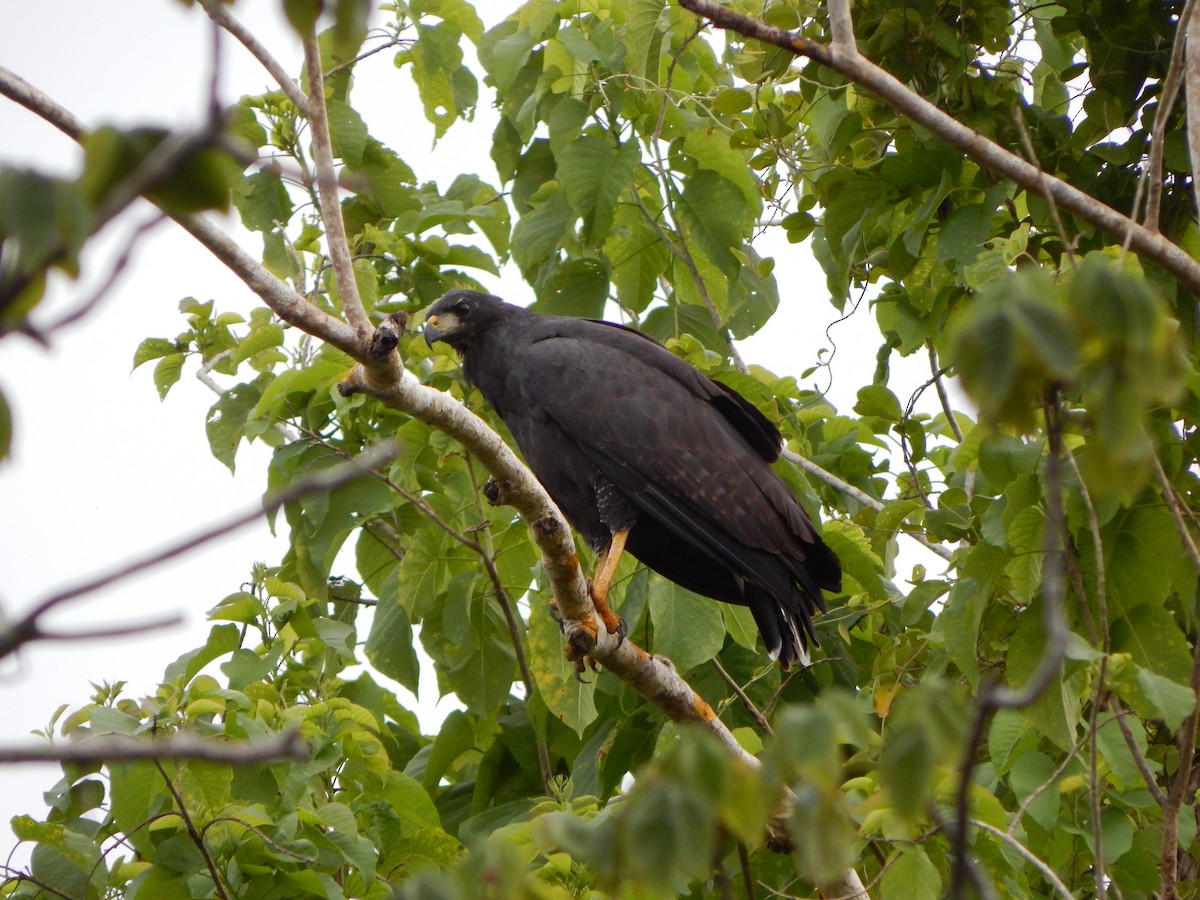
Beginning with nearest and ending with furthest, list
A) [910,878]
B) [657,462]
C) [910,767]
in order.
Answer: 1. [910,767]
2. [910,878]
3. [657,462]

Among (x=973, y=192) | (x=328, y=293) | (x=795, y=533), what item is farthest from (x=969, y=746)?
(x=328, y=293)

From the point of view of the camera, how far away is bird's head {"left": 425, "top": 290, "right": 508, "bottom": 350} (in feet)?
17.7

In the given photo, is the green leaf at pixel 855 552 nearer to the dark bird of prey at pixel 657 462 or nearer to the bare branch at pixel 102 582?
the dark bird of prey at pixel 657 462

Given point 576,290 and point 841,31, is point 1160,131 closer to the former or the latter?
point 841,31

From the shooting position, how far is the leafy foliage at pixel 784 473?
158cm

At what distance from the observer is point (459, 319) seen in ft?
17.8

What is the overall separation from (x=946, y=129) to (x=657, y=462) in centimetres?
201

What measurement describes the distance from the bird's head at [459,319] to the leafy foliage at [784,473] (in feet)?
0.59

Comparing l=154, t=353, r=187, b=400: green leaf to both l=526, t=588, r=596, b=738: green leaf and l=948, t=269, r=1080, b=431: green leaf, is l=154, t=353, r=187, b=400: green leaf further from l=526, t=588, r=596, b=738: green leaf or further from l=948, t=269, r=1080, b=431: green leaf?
l=948, t=269, r=1080, b=431: green leaf

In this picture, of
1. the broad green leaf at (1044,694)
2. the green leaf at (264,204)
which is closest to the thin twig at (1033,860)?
the broad green leaf at (1044,694)

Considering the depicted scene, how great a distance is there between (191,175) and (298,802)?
345 centimetres

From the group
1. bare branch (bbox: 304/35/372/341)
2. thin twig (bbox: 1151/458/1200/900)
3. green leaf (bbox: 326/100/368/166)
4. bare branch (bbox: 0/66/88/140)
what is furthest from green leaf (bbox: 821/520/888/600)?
bare branch (bbox: 0/66/88/140)

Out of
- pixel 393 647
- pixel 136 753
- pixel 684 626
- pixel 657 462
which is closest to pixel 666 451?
pixel 657 462

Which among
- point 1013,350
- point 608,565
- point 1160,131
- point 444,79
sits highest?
point 444,79
